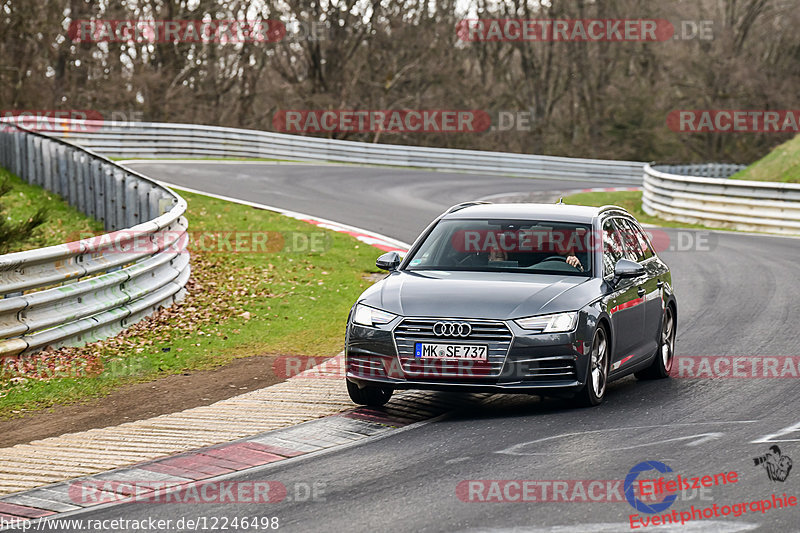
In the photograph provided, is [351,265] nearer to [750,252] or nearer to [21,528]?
[750,252]

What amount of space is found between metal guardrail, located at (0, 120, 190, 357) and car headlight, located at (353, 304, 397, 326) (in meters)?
3.26

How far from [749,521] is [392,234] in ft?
52.8

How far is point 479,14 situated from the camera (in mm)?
58219

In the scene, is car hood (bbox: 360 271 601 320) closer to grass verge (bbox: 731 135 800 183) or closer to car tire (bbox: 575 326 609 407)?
car tire (bbox: 575 326 609 407)

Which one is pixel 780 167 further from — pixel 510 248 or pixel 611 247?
pixel 510 248

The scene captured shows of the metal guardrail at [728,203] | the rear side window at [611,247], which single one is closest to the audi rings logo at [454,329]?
the rear side window at [611,247]

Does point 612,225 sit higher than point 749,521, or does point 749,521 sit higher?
point 612,225

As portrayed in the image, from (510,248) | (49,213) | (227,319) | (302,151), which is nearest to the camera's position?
(510,248)

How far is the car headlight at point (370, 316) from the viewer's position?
28.8ft

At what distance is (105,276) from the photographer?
469 inches

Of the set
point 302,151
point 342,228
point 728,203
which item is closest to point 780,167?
point 728,203

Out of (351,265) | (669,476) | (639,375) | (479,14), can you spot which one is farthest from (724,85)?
(669,476)

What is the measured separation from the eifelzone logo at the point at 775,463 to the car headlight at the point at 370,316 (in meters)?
2.84

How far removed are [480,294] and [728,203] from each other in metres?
20.2
